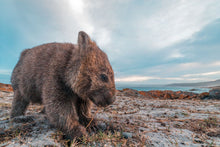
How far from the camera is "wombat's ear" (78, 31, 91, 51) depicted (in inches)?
87.4

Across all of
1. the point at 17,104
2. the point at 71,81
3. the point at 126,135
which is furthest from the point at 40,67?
the point at 126,135

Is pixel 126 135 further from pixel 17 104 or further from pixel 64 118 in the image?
pixel 17 104

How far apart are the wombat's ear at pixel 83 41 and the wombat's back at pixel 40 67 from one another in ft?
0.91

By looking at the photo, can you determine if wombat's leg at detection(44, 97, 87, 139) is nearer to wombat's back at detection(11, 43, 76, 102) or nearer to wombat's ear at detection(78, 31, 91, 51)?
wombat's back at detection(11, 43, 76, 102)

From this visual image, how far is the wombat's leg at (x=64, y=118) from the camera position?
2.12 m

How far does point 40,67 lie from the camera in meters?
2.59

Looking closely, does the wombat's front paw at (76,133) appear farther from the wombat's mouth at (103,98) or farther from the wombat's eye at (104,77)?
the wombat's eye at (104,77)

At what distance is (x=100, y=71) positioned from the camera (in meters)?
2.20

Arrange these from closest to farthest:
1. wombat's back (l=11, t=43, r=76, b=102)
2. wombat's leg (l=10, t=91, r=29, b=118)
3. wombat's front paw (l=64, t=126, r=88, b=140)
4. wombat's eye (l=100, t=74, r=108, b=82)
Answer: wombat's front paw (l=64, t=126, r=88, b=140) < wombat's eye (l=100, t=74, r=108, b=82) < wombat's back (l=11, t=43, r=76, b=102) < wombat's leg (l=10, t=91, r=29, b=118)

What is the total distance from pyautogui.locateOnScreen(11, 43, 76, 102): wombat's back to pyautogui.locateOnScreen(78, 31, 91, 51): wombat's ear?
0.91ft

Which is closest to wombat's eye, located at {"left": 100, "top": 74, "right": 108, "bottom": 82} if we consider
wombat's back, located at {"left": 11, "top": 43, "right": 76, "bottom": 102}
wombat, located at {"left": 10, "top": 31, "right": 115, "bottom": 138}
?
wombat, located at {"left": 10, "top": 31, "right": 115, "bottom": 138}

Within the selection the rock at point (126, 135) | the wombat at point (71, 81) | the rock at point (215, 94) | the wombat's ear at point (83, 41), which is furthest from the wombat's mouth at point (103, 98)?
the rock at point (215, 94)

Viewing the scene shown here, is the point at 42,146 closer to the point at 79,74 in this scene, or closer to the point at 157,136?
the point at 79,74

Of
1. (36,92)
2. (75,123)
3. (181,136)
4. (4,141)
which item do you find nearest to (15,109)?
(36,92)
